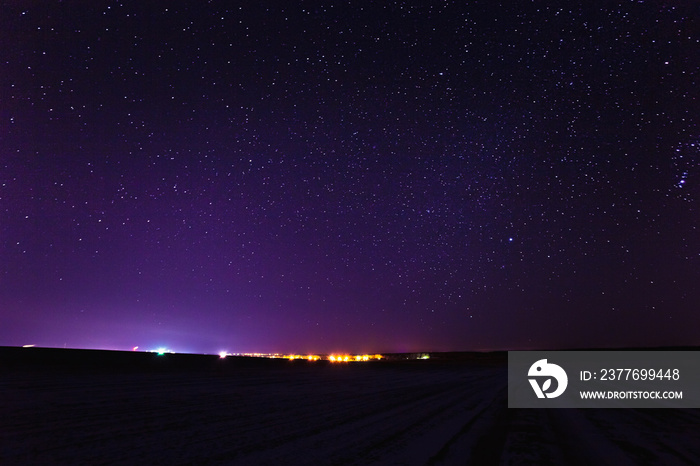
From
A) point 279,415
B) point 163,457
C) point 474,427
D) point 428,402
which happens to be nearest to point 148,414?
point 279,415

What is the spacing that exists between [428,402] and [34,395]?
1039cm

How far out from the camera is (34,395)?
36.6 feet

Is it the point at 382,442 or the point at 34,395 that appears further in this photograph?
the point at 34,395

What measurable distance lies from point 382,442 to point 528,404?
7.46 m

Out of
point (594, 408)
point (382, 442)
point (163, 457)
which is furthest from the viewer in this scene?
point (594, 408)

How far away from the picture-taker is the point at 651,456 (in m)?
6.54

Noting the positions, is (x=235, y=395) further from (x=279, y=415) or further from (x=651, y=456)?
(x=651, y=456)

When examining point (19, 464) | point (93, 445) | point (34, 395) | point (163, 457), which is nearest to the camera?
point (19, 464)

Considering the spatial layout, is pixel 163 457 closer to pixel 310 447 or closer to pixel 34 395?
pixel 310 447

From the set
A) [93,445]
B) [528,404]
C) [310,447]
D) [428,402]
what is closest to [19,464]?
[93,445]

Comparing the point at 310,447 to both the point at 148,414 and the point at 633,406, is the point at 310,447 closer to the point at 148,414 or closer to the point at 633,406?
the point at 148,414

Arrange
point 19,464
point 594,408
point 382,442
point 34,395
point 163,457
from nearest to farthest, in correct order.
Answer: point 19,464 < point 163,457 < point 382,442 < point 34,395 < point 594,408

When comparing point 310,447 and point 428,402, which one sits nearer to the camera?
point 310,447

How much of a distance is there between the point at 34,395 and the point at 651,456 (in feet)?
44.1
